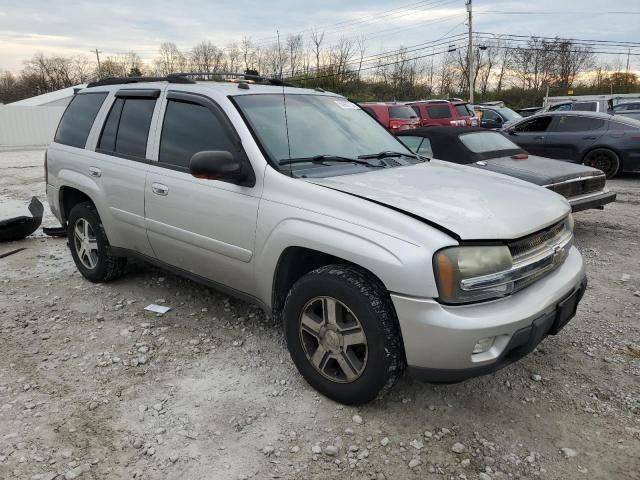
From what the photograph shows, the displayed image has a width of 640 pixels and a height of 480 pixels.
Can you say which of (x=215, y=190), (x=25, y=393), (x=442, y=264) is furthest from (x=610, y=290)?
(x=25, y=393)

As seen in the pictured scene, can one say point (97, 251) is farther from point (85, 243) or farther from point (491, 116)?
point (491, 116)

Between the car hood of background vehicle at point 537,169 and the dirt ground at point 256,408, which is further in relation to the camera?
the car hood of background vehicle at point 537,169

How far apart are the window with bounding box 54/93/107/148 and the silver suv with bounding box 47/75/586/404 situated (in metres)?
0.15

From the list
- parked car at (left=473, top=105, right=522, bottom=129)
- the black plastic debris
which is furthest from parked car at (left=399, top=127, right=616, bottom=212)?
parked car at (left=473, top=105, right=522, bottom=129)

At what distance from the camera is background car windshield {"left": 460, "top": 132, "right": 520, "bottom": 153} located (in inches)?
265

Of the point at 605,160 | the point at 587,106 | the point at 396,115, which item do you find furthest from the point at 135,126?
the point at 587,106

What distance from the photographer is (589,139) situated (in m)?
10.3

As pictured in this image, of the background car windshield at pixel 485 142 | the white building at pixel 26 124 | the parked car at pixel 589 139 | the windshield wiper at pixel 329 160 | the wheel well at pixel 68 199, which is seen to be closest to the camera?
the windshield wiper at pixel 329 160

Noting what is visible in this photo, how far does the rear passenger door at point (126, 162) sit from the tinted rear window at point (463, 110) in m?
13.7

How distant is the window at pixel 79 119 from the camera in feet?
15.3

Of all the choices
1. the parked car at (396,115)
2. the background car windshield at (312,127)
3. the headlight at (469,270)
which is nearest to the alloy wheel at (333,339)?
the headlight at (469,270)

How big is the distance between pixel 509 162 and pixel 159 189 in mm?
4570

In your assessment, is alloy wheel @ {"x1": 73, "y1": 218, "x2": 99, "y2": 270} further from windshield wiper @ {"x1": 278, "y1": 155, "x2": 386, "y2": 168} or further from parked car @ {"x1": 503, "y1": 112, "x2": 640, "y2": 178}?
parked car @ {"x1": 503, "y1": 112, "x2": 640, "y2": 178}

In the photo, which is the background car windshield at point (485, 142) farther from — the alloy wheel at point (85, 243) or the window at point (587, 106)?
the window at point (587, 106)
